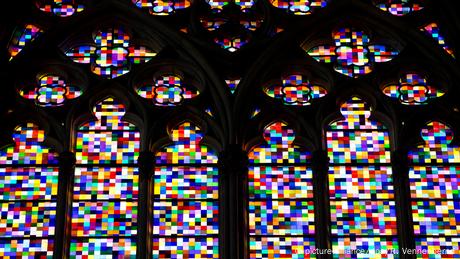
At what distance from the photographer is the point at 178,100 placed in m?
21.4

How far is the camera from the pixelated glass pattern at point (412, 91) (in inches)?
845

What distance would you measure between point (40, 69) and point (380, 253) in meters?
5.90

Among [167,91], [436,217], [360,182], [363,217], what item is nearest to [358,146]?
[360,182]

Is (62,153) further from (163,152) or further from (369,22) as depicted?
(369,22)

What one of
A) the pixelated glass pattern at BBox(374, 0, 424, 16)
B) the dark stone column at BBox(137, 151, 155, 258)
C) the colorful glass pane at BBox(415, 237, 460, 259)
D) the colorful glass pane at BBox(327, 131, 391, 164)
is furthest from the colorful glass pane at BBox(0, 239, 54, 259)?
the pixelated glass pattern at BBox(374, 0, 424, 16)

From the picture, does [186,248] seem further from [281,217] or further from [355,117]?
[355,117]

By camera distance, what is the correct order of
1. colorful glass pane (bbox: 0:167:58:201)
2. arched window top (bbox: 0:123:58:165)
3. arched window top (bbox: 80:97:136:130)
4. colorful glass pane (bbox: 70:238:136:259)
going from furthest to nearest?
arched window top (bbox: 80:97:136:130)
arched window top (bbox: 0:123:58:165)
colorful glass pane (bbox: 0:167:58:201)
colorful glass pane (bbox: 70:238:136:259)

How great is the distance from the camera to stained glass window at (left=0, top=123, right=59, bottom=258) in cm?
Result: 1998

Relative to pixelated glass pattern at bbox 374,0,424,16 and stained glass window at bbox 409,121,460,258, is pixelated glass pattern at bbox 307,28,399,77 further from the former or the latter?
stained glass window at bbox 409,121,460,258

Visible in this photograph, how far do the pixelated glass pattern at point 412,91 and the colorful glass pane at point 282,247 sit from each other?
2.85 meters

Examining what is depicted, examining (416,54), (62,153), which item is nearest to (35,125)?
(62,153)

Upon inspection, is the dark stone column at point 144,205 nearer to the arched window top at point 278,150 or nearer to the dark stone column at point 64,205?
the dark stone column at point 64,205

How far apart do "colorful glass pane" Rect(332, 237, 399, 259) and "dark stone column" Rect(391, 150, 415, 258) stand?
155mm

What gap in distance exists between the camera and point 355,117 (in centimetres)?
2136
